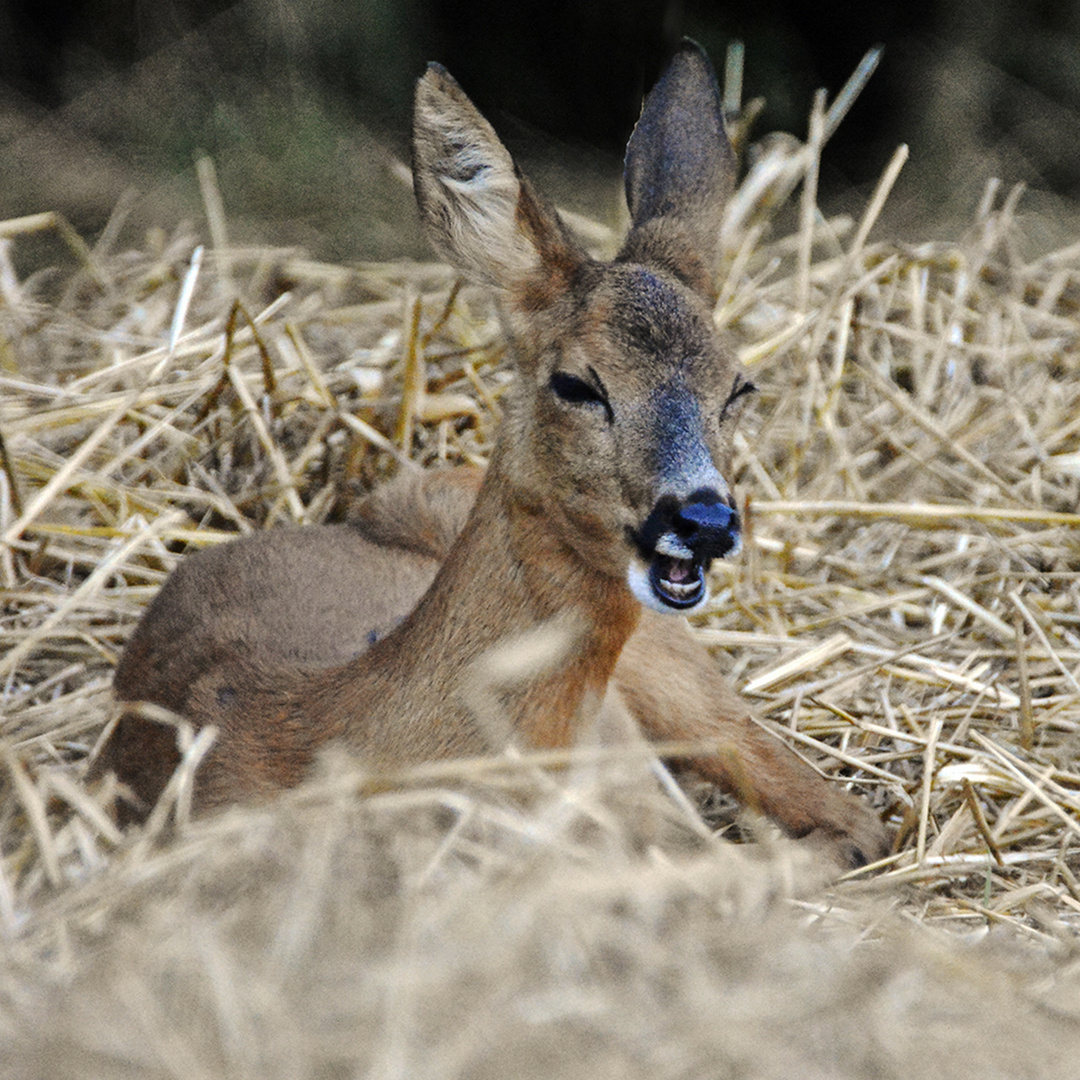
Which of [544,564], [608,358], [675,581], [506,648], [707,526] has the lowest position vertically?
[506,648]

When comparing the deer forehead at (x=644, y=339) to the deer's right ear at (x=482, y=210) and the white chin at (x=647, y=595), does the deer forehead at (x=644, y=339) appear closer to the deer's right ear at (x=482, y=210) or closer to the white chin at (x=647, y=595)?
the deer's right ear at (x=482, y=210)

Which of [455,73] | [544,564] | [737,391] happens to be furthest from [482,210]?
[455,73]

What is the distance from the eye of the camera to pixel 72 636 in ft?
→ 13.4

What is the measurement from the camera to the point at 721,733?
12.9 ft

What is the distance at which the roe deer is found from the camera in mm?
3092

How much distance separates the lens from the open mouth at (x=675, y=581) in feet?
9.71

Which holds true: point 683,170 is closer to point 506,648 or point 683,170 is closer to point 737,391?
point 737,391

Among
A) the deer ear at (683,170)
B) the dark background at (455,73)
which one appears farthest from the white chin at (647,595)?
the dark background at (455,73)

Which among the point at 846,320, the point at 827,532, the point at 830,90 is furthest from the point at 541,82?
the point at 827,532

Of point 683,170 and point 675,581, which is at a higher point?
point 683,170

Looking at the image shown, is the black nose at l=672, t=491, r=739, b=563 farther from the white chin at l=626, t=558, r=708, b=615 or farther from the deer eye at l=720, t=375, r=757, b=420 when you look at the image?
the deer eye at l=720, t=375, r=757, b=420

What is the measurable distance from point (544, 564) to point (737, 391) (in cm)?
58

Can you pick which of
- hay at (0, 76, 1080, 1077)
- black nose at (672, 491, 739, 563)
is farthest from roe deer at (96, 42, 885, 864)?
hay at (0, 76, 1080, 1077)

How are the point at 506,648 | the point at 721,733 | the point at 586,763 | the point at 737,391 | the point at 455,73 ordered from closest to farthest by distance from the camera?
1. the point at 586,763
2. the point at 506,648
3. the point at 737,391
4. the point at 721,733
5. the point at 455,73
